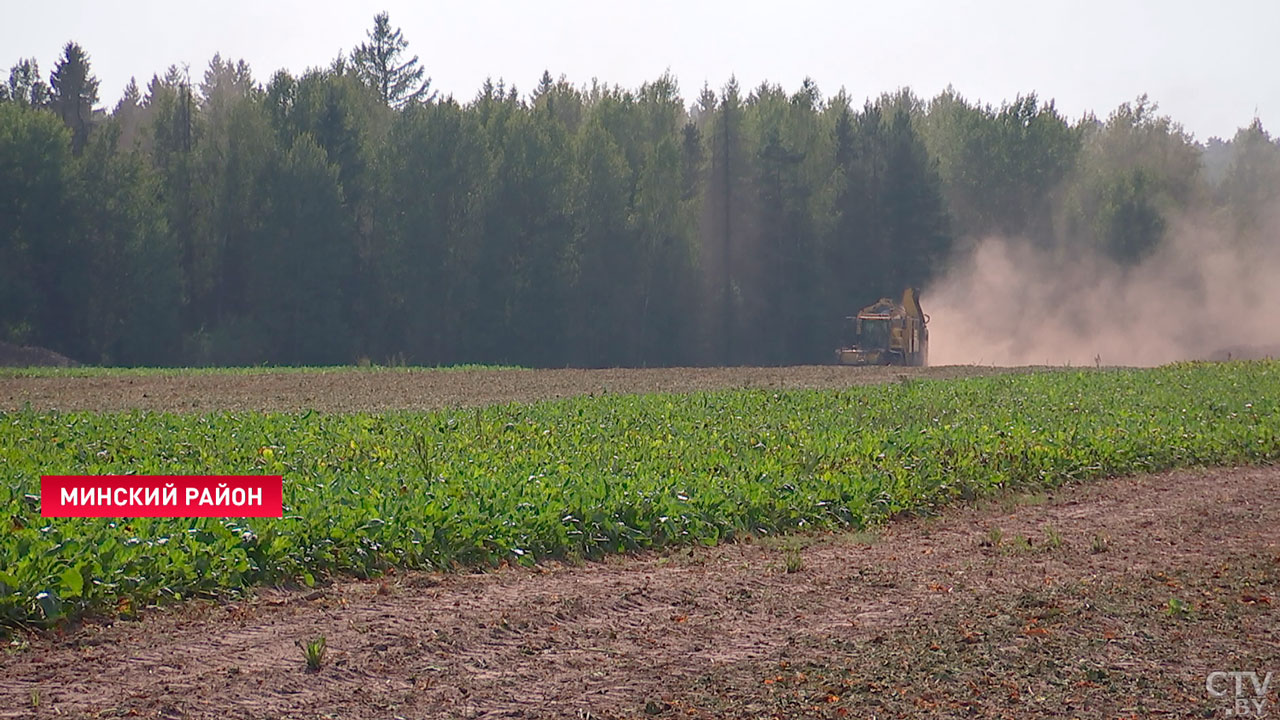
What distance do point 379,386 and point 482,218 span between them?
107 feet

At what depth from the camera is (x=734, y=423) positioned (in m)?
21.2

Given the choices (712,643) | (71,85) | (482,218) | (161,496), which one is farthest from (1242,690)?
(71,85)

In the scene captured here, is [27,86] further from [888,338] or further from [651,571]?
[651,571]

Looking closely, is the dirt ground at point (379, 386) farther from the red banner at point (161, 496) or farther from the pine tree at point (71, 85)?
the pine tree at point (71, 85)

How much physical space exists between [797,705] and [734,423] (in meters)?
13.7

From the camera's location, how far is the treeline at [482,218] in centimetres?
5569

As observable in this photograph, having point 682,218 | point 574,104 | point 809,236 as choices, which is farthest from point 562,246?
point 574,104

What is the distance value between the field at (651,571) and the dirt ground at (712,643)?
3cm

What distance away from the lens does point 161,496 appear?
12797 millimetres

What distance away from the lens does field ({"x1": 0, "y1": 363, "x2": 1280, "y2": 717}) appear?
7.80 meters

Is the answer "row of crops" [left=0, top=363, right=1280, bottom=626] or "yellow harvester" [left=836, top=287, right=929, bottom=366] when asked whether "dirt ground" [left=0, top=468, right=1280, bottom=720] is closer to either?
"row of crops" [left=0, top=363, right=1280, bottom=626]

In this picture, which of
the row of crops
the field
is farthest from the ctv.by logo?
the row of crops

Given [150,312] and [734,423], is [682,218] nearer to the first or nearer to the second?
[150,312]

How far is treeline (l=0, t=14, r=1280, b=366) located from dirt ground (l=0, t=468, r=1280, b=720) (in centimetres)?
4884
